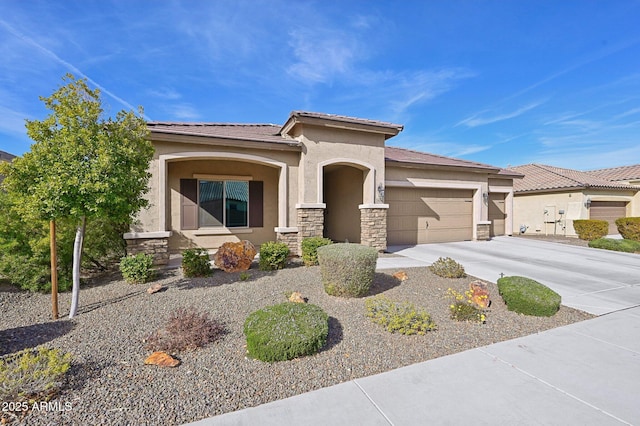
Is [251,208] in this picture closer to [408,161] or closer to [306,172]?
[306,172]

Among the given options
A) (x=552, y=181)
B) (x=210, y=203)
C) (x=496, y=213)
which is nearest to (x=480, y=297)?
(x=210, y=203)

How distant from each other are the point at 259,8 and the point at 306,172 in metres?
4.67

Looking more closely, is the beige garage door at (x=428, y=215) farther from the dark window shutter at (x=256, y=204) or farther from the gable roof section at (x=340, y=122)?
the dark window shutter at (x=256, y=204)

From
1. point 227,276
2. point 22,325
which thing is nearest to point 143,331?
point 22,325

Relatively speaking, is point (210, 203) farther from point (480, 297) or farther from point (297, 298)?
point (480, 297)

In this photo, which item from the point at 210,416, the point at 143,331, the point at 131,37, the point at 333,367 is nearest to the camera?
the point at 210,416

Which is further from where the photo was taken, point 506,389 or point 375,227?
point 375,227

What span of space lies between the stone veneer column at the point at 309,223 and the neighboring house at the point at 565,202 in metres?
14.9

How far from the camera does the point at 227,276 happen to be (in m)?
6.76

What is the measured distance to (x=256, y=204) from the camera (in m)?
10.4

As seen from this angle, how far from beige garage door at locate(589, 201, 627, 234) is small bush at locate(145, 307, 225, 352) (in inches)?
846

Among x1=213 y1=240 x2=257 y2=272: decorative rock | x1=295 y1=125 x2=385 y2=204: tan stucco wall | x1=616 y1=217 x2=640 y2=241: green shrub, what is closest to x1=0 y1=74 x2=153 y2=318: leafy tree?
x1=213 y1=240 x2=257 y2=272: decorative rock

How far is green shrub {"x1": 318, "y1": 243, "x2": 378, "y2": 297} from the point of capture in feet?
17.2

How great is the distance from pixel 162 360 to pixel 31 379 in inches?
44.4
